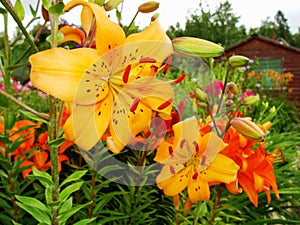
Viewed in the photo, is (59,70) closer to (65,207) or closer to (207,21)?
(65,207)

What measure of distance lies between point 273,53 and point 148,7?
10.8m

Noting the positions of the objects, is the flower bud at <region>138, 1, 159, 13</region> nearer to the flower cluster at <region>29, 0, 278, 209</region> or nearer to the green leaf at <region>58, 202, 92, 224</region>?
the flower cluster at <region>29, 0, 278, 209</region>

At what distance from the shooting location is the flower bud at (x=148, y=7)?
0.49 meters

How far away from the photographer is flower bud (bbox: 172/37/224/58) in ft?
1.44

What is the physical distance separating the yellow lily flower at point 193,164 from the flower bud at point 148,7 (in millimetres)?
205

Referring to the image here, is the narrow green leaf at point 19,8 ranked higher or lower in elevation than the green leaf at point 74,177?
higher

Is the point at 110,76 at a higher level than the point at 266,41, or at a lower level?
higher

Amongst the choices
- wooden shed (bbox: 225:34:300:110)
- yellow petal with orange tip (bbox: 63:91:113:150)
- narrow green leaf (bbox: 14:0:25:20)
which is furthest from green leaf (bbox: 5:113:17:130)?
wooden shed (bbox: 225:34:300:110)

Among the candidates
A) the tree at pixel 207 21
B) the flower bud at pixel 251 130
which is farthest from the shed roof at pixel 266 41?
the flower bud at pixel 251 130

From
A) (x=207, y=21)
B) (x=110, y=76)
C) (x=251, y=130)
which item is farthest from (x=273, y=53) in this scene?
(x=110, y=76)

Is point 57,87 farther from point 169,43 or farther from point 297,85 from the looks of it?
point 297,85

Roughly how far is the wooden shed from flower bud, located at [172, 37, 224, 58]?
1034cm

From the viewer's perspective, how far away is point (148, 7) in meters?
0.49

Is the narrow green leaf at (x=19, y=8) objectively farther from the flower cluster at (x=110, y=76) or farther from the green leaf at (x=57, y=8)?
the green leaf at (x=57, y=8)
